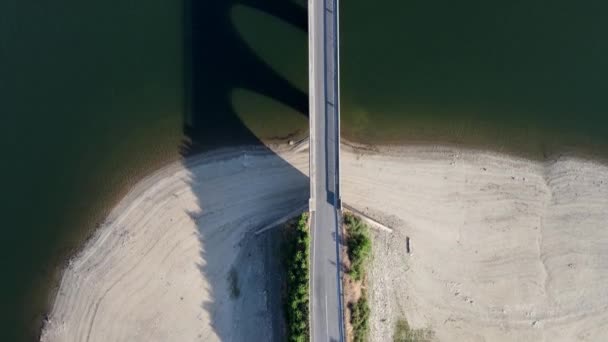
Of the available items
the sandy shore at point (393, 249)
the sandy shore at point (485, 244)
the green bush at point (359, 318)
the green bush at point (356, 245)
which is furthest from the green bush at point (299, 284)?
the sandy shore at point (485, 244)

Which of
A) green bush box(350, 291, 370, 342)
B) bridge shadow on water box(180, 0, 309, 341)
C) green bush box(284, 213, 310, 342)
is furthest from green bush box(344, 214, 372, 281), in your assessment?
bridge shadow on water box(180, 0, 309, 341)

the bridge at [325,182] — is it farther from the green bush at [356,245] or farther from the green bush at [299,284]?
the green bush at [356,245]

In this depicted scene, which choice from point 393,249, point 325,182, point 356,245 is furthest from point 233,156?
point 393,249

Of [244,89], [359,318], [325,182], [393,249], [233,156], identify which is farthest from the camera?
[244,89]

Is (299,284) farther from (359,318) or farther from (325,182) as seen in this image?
(325,182)

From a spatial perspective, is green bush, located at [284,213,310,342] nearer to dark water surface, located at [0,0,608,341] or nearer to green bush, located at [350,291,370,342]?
green bush, located at [350,291,370,342]
